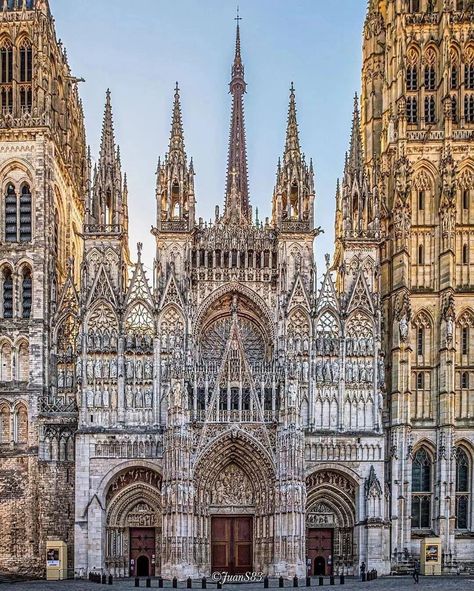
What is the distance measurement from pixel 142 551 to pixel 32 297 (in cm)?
1667

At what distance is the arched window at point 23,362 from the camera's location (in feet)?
199

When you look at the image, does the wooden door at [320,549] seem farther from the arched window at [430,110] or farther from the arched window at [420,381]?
the arched window at [430,110]

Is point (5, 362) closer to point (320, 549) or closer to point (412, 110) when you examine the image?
point (320, 549)

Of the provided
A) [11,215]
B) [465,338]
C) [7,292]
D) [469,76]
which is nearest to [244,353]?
[465,338]

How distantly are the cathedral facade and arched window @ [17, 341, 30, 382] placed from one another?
0.27 m

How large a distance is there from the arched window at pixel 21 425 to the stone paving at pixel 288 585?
9.22m

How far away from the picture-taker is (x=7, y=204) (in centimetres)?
6334

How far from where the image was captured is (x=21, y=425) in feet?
198

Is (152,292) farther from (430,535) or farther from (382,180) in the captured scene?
(430,535)

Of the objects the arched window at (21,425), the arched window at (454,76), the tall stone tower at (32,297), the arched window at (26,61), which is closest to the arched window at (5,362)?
the tall stone tower at (32,297)

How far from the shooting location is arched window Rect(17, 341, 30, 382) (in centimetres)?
6069

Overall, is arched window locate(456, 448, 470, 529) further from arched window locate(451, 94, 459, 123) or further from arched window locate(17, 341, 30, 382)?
arched window locate(17, 341, 30, 382)

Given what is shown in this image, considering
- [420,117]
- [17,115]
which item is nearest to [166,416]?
[17,115]

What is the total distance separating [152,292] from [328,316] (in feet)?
35.1
